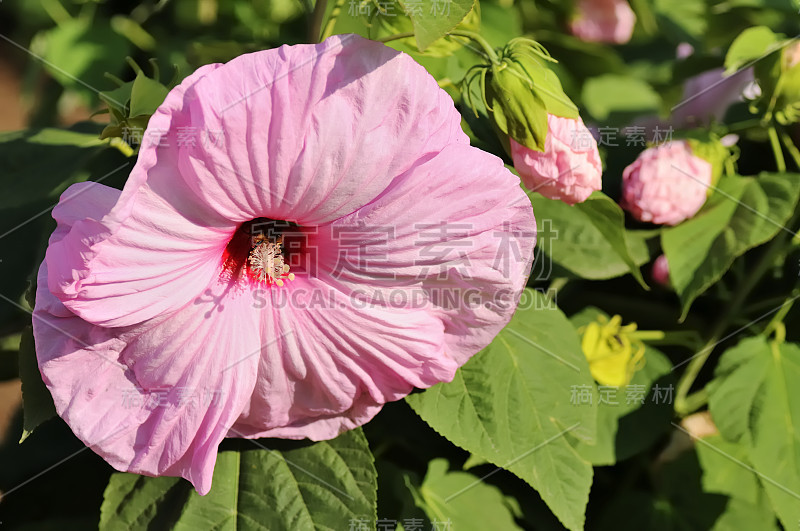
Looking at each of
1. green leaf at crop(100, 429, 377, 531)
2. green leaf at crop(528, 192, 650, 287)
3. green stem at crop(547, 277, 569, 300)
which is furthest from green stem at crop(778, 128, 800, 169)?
green leaf at crop(100, 429, 377, 531)

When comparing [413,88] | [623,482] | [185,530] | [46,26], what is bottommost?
[623,482]

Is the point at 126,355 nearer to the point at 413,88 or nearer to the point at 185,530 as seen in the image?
the point at 185,530

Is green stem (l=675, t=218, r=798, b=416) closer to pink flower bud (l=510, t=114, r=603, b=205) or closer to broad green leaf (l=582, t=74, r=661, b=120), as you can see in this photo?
pink flower bud (l=510, t=114, r=603, b=205)

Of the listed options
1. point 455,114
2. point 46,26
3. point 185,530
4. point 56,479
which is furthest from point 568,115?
point 46,26

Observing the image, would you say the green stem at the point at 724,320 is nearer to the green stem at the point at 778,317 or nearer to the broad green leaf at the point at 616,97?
the green stem at the point at 778,317

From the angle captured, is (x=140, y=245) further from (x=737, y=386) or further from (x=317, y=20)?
(x=737, y=386)

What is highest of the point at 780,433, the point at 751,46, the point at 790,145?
the point at 751,46

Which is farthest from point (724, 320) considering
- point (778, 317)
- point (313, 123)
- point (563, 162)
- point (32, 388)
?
point (32, 388)
